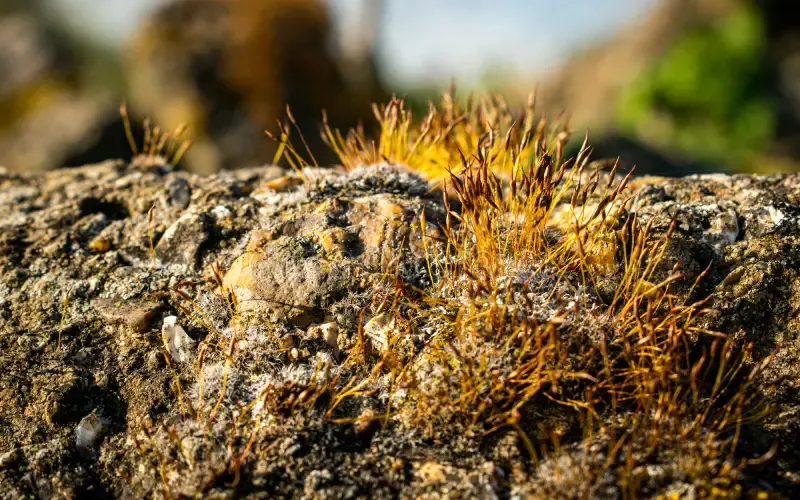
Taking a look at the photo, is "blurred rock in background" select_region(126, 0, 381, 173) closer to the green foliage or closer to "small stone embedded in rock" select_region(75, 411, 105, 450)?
the green foliage

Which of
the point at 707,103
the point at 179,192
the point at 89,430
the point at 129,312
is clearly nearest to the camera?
the point at 89,430

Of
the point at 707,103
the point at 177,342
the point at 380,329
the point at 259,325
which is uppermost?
the point at 707,103

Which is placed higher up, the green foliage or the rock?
the green foliage

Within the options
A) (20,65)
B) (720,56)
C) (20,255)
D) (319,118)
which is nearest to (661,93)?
(720,56)

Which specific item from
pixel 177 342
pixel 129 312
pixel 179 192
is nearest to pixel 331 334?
pixel 177 342

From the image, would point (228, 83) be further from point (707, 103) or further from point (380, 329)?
point (380, 329)

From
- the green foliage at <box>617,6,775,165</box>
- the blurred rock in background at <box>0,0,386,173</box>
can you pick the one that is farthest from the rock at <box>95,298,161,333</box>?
the green foliage at <box>617,6,775,165</box>

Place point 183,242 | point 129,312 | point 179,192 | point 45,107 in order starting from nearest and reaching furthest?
point 129,312 < point 183,242 < point 179,192 < point 45,107

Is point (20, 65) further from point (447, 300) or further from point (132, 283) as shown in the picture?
point (447, 300)
